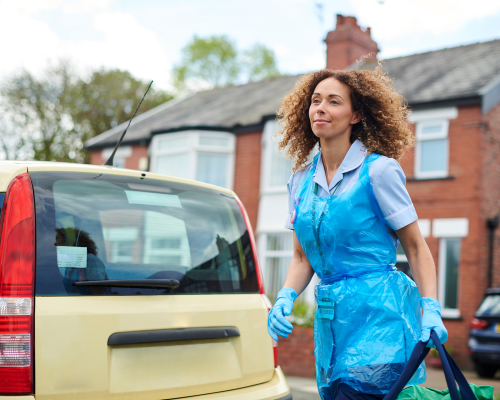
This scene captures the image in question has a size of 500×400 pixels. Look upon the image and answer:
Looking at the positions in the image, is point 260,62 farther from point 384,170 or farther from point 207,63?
point 384,170

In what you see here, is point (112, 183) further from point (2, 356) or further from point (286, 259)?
point (286, 259)

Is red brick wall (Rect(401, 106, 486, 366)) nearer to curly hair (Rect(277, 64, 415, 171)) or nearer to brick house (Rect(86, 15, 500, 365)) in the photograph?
brick house (Rect(86, 15, 500, 365))

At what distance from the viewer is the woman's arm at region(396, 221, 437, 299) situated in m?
2.22

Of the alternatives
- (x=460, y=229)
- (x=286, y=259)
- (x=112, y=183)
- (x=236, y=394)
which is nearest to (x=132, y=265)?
(x=112, y=183)

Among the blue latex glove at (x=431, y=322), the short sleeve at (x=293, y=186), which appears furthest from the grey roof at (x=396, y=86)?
the blue latex glove at (x=431, y=322)

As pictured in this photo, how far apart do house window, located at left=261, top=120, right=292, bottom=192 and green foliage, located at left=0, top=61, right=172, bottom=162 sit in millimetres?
15088

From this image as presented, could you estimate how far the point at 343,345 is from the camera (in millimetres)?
2252

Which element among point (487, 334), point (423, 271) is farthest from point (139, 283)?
point (487, 334)

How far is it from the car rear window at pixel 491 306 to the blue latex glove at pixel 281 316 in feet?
29.1

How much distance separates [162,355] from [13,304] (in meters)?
0.73

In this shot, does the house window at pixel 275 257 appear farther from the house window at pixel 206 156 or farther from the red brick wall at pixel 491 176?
the red brick wall at pixel 491 176

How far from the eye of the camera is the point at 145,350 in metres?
2.74

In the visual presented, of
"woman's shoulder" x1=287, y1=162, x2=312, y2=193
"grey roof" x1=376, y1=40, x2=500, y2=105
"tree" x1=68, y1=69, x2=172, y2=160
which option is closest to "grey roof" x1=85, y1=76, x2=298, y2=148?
"grey roof" x1=376, y1=40, x2=500, y2=105

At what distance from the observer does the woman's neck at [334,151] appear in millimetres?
2490
